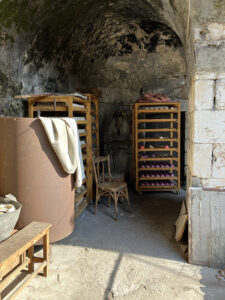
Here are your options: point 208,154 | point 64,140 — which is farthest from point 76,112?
point 208,154

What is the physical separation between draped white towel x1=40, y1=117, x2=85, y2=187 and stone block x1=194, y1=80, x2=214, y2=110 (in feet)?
5.02

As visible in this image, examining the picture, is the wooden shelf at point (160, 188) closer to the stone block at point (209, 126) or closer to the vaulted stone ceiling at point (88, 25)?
the stone block at point (209, 126)

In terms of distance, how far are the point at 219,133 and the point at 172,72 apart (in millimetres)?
4084

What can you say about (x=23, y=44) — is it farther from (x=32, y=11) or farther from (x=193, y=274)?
(x=193, y=274)

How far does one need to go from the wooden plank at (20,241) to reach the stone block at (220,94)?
7.80ft

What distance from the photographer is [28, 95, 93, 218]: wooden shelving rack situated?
12.9ft

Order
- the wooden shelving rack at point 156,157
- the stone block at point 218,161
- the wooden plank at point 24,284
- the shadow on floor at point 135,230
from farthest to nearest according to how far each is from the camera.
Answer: the wooden shelving rack at point 156,157, the shadow on floor at point 135,230, the stone block at point 218,161, the wooden plank at point 24,284

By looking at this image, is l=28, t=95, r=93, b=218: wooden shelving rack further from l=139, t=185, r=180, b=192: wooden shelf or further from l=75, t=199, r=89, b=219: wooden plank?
l=139, t=185, r=180, b=192: wooden shelf

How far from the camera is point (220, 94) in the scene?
9.98 ft

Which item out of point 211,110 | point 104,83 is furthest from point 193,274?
point 104,83

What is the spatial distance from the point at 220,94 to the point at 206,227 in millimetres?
1566

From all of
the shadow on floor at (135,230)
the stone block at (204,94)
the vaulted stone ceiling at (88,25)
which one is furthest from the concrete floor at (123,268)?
the vaulted stone ceiling at (88,25)

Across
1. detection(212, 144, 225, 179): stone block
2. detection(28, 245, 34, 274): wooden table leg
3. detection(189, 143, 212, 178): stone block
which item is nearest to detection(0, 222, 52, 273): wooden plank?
detection(28, 245, 34, 274): wooden table leg

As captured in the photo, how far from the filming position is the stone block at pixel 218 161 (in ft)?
10.1
